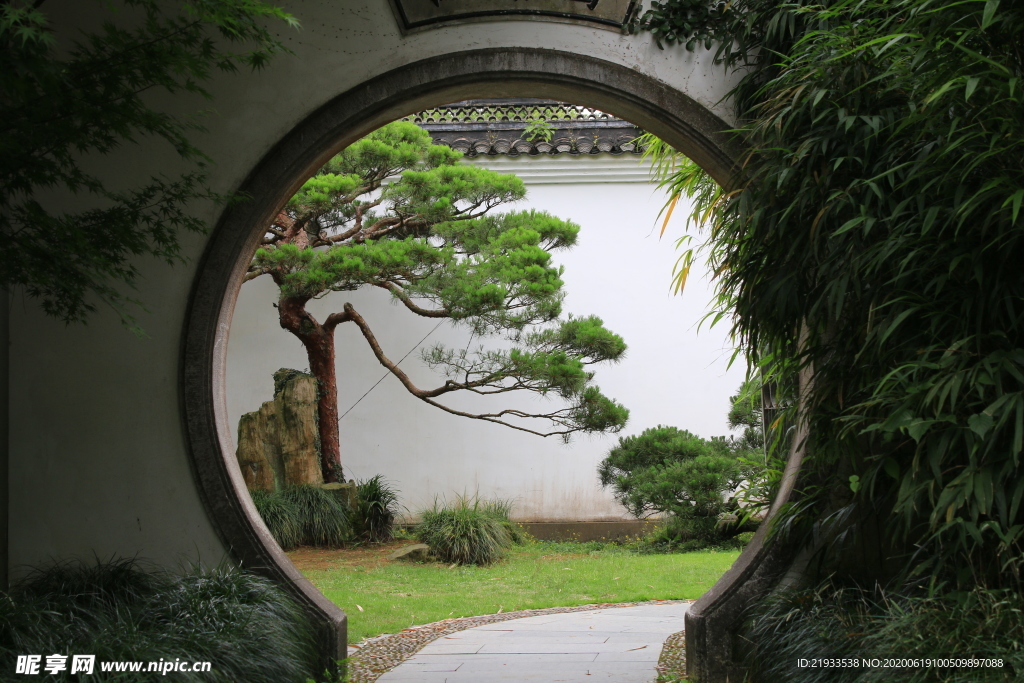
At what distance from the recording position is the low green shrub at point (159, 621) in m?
2.36

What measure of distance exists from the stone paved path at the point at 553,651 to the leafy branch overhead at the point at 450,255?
7.20 ft

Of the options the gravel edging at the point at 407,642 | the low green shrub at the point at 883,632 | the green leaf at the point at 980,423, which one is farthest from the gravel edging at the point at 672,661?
the green leaf at the point at 980,423

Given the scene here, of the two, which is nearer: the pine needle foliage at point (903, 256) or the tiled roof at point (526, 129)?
the pine needle foliage at point (903, 256)

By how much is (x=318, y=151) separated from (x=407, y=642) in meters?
2.24

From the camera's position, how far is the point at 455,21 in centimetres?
319

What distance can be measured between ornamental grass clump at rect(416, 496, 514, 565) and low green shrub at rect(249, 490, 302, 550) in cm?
96

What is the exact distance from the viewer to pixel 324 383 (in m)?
7.19

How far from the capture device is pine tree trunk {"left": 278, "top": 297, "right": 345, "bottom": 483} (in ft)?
23.4

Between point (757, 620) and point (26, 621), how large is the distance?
2237 millimetres

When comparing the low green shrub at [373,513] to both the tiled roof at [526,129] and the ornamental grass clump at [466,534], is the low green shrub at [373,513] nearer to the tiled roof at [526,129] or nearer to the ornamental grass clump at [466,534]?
the ornamental grass clump at [466,534]

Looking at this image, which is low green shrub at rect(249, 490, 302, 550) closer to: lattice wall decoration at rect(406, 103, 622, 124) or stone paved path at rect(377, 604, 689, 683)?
stone paved path at rect(377, 604, 689, 683)

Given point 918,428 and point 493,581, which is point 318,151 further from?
point 493,581

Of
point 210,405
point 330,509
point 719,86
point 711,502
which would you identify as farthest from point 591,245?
point 210,405

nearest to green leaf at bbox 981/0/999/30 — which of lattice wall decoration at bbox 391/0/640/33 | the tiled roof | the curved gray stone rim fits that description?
the curved gray stone rim
